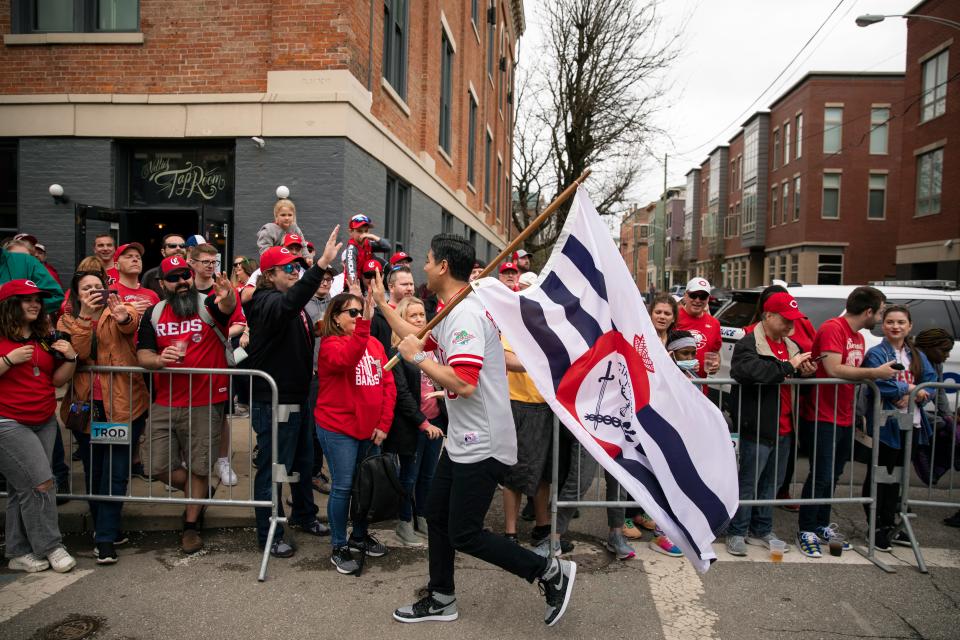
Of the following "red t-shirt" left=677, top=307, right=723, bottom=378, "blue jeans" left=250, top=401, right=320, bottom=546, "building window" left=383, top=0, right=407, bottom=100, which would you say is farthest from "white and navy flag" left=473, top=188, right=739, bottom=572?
"building window" left=383, top=0, right=407, bottom=100

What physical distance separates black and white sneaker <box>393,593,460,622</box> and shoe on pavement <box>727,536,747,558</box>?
2266 mm

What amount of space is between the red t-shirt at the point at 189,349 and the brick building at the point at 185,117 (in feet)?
13.5

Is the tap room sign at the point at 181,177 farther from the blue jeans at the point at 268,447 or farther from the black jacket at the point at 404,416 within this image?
the black jacket at the point at 404,416

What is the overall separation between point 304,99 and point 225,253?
2307mm

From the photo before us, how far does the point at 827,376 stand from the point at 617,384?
101 inches

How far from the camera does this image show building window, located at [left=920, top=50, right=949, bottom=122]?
24.3 m

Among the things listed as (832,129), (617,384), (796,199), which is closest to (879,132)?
(832,129)

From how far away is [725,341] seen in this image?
8344mm

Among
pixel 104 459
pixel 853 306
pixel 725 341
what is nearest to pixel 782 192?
pixel 725 341

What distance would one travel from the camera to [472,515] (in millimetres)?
3520

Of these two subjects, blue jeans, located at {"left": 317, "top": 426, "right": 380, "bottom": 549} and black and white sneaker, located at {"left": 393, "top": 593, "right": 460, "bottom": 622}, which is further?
blue jeans, located at {"left": 317, "top": 426, "right": 380, "bottom": 549}

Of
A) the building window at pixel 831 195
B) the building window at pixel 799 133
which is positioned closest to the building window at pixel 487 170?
the building window at pixel 831 195

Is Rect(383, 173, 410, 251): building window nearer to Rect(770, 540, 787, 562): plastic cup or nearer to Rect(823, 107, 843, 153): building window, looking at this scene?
Rect(770, 540, 787, 562): plastic cup

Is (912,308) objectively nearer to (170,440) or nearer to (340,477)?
(340,477)
